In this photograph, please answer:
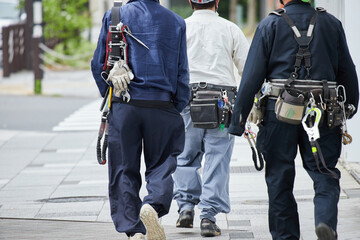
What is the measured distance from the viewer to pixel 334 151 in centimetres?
518

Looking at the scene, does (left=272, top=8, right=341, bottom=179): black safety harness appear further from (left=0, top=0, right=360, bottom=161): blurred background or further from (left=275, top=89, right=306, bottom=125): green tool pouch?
(left=0, top=0, right=360, bottom=161): blurred background

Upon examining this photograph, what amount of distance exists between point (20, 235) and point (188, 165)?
4.62 feet

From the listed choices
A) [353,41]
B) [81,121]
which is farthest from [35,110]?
[353,41]

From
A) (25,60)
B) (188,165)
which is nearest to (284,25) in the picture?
(188,165)

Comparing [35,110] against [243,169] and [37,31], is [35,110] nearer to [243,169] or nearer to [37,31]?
[37,31]

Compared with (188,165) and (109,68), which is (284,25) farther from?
(188,165)

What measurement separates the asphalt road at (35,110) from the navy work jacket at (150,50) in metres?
8.56

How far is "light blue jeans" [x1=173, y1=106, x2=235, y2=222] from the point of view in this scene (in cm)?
634

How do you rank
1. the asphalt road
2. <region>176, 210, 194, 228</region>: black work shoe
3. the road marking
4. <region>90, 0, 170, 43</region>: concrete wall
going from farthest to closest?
1. <region>90, 0, 170, 43</region>: concrete wall
2. the asphalt road
3. the road marking
4. <region>176, 210, 194, 228</region>: black work shoe

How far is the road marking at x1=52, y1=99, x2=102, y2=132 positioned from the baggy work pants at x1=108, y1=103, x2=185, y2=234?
823cm

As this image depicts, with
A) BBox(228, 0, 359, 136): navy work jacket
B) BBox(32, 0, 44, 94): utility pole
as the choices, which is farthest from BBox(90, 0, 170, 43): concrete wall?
BBox(228, 0, 359, 136): navy work jacket

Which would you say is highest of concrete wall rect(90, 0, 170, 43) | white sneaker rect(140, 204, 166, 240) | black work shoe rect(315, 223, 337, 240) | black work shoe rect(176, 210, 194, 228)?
black work shoe rect(315, 223, 337, 240)

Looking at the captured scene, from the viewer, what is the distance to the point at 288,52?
5.12 meters

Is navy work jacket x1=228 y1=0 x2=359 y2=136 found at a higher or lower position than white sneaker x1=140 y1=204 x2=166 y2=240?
higher
